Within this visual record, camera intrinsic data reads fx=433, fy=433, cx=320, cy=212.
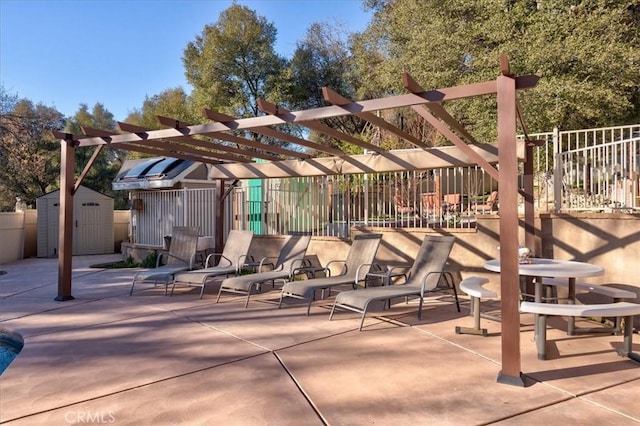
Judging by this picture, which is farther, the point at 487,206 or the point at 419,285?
the point at 487,206

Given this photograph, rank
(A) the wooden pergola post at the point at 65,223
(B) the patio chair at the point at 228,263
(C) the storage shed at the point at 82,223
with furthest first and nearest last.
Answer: (C) the storage shed at the point at 82,223
(B) the patio chair at the point at 228,263
(A) the wooden pergola post at the point at 65,223

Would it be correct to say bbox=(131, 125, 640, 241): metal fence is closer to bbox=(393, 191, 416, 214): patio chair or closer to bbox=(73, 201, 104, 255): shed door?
bbox=(393, 191, 416, 214): patio chair

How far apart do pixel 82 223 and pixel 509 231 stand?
54.2 ft

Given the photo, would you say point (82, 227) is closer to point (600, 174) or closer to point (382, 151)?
point (382, 151)

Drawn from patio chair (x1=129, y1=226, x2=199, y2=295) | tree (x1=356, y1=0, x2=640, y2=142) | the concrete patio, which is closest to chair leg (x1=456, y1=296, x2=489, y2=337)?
the concrete patio

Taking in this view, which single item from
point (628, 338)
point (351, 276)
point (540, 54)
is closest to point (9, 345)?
point (351, 276)

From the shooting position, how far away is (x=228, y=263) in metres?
8.84

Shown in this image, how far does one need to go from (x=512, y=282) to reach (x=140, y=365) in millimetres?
3492

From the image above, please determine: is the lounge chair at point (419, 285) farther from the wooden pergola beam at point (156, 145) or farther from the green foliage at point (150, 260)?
the green foliage at point (150, 260)

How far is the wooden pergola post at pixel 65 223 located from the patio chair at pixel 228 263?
5.96ft

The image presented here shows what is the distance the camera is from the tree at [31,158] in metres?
19.7

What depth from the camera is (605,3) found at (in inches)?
401

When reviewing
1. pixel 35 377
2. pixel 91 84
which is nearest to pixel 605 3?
pixel 35 377

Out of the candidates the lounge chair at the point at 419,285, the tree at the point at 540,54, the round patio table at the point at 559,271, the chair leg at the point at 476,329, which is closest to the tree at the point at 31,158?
the tree at the point at 540,54
